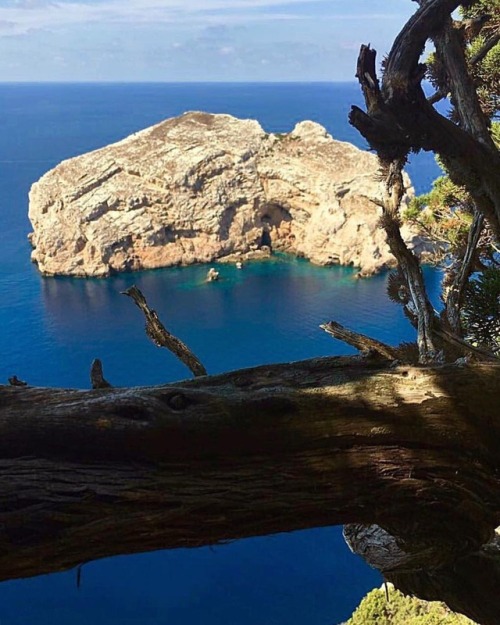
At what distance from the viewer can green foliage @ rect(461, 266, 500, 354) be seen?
7.46m

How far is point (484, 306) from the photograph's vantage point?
756 cm

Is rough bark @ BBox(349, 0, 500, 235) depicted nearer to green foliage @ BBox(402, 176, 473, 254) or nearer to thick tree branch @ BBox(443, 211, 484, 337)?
thick tree branch @ BBox(443, 211, 484, 337)

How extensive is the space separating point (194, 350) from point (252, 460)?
34.7 metres

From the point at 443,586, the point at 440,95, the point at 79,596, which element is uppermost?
the point at 440,95

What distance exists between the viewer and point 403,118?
4.79 metres

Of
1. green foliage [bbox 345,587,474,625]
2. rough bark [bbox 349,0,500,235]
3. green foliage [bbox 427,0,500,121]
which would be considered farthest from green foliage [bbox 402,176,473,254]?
green foliage [bbox 345,587,474,625]

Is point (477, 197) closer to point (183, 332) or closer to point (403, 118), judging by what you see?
point (403, 118)

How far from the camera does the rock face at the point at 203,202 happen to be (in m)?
51.6

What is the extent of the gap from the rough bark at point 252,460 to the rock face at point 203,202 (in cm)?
4734

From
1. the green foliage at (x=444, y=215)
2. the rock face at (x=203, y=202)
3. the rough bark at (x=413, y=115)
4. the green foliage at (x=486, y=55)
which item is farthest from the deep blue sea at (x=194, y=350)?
the green foliage at (x=444, y=215)

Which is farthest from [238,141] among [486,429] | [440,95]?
[486,429]

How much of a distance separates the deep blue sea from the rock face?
2.16 m

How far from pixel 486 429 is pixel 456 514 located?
1.51ft

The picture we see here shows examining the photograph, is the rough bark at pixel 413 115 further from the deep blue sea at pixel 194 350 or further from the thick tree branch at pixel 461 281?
the deep blue sea at pixel 194 350
